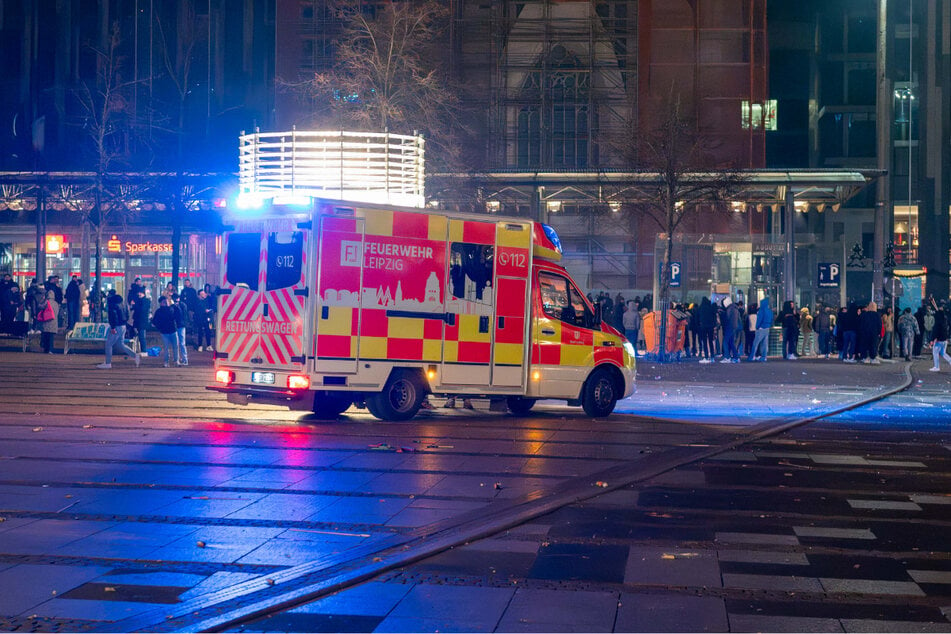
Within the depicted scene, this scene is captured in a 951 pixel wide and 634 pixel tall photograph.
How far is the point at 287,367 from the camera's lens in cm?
1527

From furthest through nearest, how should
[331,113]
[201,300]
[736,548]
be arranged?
[331,113] < [201,300] < [736,548]

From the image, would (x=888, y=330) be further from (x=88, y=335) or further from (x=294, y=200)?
(x=294, y=200)

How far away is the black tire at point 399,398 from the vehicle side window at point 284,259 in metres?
2.07

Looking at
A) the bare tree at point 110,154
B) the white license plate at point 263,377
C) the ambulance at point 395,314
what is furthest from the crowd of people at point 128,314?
the white license plate at point 263,377

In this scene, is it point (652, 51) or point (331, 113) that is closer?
point (331, 113)

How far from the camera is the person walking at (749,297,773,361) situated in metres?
32.1

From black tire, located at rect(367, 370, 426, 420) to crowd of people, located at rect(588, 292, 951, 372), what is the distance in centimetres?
1557

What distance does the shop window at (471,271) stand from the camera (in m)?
16.4

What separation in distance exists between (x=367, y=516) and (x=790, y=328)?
27418 millimetres

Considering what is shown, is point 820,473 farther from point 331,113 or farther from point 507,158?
point 507,158

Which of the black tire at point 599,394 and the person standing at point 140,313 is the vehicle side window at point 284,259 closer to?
the black tire at point 599,394

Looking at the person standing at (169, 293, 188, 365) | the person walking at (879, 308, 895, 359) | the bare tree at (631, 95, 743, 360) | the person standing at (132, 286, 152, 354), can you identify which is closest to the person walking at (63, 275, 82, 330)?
the person standing at (132, 286, 152, 354)

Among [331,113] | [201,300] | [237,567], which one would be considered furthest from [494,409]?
[331,113]

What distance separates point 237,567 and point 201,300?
2578 centimetres
